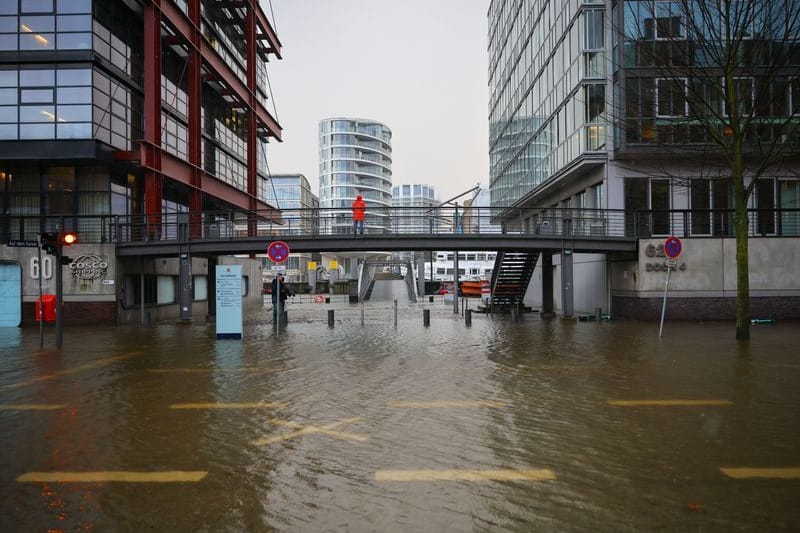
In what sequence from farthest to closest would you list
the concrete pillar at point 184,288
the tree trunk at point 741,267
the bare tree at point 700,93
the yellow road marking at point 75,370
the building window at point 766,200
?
the building window at point 766,200 < the concrete pillar at point 184,288 < the bare tree at point 700,93 < the tree trunk at point 741,267 < the yellow road marking at point 75,370

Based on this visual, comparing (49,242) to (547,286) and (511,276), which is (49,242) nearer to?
(511,276)

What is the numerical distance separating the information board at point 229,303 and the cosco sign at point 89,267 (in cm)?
804

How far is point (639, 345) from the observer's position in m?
14.1

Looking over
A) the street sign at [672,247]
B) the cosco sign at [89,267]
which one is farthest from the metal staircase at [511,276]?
the cosco sign at [89,267]

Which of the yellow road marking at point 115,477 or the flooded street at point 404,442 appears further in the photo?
the yellow road marking at point 115,477

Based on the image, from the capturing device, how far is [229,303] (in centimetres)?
1620

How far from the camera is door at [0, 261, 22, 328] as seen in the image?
851 inches

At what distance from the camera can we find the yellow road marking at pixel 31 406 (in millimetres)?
7699

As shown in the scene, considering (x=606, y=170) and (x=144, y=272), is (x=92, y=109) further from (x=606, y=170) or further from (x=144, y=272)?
(x=606, y=170)

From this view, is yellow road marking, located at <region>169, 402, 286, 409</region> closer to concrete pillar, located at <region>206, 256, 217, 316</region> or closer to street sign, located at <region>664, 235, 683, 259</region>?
street sign, located at <region>664, 235, 683, 259</region>

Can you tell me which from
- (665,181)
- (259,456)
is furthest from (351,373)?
(665,181)

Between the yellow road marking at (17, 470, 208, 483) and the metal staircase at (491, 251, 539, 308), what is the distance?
21.7 m

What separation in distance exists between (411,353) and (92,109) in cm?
1914

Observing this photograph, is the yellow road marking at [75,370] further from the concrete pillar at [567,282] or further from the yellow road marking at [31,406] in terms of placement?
the concrete pillar at [567,282]
